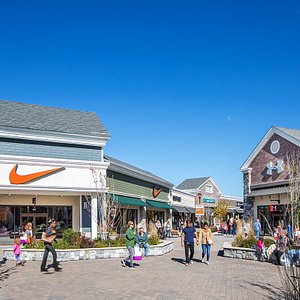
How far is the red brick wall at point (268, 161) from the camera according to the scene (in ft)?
110

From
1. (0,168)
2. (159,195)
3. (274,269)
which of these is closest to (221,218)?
(159,195)

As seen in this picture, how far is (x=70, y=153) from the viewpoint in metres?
25.7

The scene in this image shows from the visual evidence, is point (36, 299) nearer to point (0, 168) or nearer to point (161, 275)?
point (161, 275)

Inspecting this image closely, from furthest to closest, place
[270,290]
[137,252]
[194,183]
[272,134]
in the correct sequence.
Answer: [194,183], [272,134], [137,252], [270,290]

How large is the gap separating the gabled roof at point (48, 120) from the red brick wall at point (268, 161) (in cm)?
1503

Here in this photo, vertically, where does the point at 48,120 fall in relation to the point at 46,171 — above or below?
above

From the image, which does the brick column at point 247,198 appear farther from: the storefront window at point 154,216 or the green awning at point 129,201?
the green awning at point 129,201

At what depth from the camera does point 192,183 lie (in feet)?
227

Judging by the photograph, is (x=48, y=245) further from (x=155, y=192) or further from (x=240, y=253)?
(x=155, y=192)

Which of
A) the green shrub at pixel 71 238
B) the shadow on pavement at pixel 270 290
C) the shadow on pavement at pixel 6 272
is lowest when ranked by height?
the shadow on pavement at pixel 270 290

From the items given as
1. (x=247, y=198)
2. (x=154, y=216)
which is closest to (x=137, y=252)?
(x=154, y=216)

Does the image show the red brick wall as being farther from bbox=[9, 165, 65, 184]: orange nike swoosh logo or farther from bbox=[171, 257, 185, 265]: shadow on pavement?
bbox=[9, 165, 65, 184]: orange nike swoosh logo

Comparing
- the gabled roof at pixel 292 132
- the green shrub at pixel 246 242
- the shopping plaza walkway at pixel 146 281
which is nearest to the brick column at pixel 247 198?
the gabled roof at pixel 292 132

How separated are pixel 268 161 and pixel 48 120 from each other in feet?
62.3
